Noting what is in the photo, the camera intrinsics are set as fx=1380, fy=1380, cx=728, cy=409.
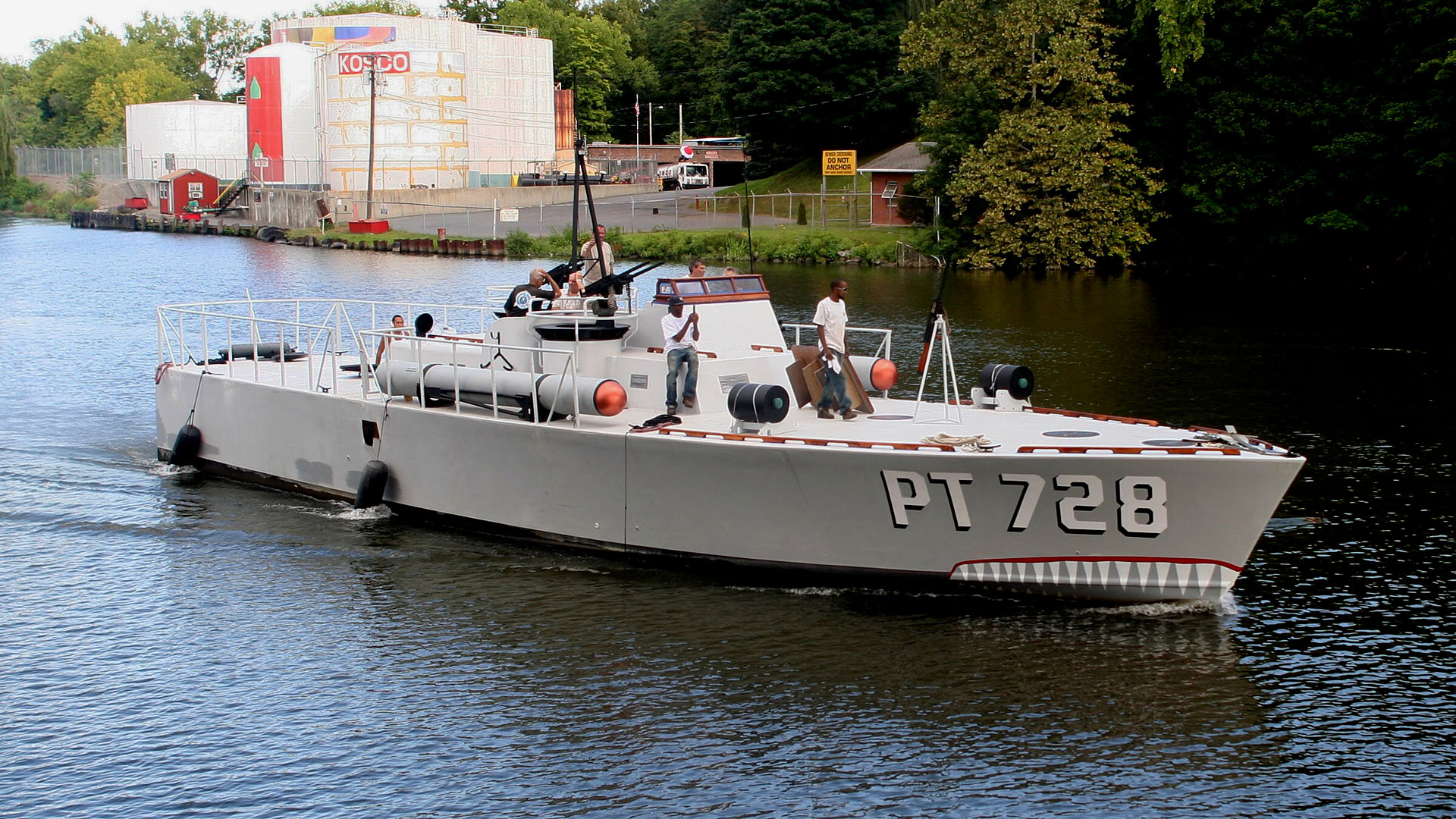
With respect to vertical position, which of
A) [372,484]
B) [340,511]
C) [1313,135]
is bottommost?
[340,511]

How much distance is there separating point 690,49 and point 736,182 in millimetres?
14333

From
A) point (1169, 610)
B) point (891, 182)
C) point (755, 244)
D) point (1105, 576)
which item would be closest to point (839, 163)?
point (891, 182)

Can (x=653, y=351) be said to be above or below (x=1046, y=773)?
above

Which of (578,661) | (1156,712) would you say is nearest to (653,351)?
(578,661)

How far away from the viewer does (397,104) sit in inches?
3556

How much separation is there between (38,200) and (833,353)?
125m

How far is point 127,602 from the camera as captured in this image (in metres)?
15.8

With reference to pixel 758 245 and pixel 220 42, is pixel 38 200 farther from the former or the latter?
pixel 758 245

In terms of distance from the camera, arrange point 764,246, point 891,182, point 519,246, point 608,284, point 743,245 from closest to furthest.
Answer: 1. point 608,284
2. point 743,245
3. point 764,246
4. point 519,246
5. point 891,182

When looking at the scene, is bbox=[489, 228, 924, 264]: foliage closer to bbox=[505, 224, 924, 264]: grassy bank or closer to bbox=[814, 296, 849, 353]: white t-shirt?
bbox=[505, 224, 924, 264]: grassy bank

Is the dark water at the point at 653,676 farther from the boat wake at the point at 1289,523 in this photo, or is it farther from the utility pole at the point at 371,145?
the utility pole at the point at 371,145

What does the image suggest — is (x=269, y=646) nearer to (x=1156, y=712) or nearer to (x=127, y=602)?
(x=127, y=602)

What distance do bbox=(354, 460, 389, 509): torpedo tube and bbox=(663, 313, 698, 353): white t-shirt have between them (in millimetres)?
4595

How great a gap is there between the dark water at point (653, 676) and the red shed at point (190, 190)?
8195 centimetres
